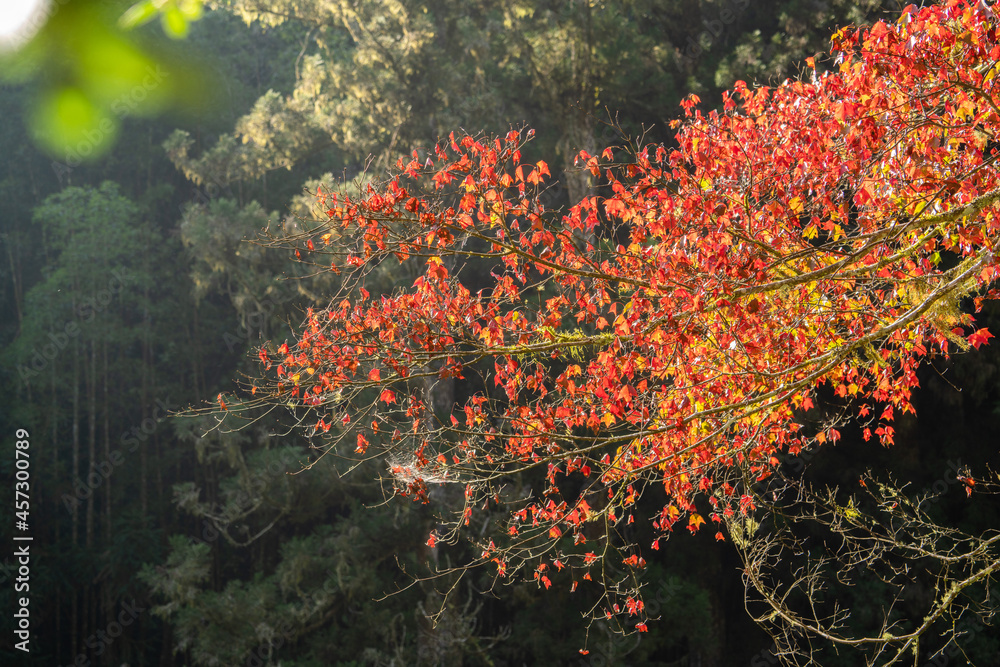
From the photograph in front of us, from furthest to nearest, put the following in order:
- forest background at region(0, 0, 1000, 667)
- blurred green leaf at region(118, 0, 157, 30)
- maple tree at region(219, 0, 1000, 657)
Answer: forest background at region(0, 0, 1000, 667) < maple tree at region(219, 0, 1000, 657) < blurred green leaf at region(118, 0, 157, 30)

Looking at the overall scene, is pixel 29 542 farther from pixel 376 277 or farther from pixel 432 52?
pixel 432 52

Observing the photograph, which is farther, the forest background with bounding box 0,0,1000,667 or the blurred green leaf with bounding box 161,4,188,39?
the forest background with bounding box 0,0,1000,667

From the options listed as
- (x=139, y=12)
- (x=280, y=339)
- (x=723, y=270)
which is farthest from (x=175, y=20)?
(x=280, y=339)

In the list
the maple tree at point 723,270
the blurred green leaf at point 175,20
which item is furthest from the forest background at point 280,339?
the blurred green leaf at point 175,20

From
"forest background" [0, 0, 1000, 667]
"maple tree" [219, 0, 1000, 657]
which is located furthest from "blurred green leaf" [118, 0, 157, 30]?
"forest background" [0, 0, 1000, 667]

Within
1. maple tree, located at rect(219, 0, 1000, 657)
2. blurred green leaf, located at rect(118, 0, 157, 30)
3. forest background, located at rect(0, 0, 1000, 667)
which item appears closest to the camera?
blurred green leaf, located at rect(118, 0, 157, 30)

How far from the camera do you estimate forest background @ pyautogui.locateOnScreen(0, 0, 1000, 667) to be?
30.2ft

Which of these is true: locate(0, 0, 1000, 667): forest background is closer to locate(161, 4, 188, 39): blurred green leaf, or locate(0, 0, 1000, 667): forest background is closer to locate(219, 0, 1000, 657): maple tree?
locate(219, 0, 1000, 657): maple tree

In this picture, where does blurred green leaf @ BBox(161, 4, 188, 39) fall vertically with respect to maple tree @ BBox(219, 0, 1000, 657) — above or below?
above

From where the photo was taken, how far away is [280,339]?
423 inches

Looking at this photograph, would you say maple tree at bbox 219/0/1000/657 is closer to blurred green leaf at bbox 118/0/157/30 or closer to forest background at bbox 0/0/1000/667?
blurred green leaf at bbox 118/0/157/30

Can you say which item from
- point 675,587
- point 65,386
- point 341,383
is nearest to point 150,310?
point 65,386

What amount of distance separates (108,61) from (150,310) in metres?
13.8

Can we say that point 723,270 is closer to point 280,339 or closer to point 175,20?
point 175,20
